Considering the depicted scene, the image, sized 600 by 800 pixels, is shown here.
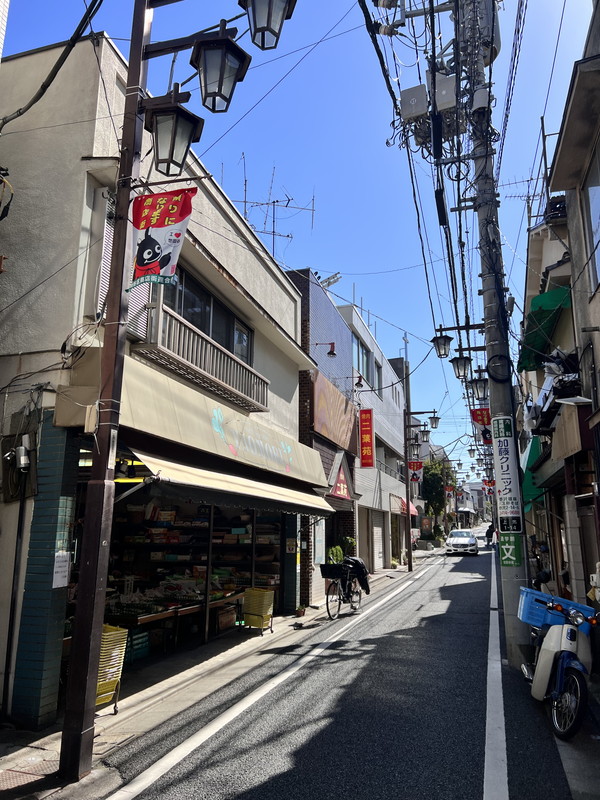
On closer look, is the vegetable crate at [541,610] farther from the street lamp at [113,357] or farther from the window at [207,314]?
the window at [207,314]

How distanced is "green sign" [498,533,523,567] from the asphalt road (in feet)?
5.34

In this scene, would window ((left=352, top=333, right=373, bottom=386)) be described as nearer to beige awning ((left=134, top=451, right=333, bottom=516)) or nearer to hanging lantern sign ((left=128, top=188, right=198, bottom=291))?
beige awning ((left=134, top=451, right=333, bottom=516))

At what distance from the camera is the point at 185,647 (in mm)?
10180

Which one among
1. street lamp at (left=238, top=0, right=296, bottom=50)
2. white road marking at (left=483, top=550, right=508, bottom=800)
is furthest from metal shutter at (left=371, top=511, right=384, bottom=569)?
street lamp at (left=238, top=0, right=296, bottom=50)

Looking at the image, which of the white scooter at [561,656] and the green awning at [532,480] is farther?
the green awning at [532,480]

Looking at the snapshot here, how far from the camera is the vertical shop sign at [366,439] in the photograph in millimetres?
22391

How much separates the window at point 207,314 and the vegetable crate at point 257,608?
5.26 metres

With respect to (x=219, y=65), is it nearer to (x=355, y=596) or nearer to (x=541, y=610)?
(x=541, y=610)

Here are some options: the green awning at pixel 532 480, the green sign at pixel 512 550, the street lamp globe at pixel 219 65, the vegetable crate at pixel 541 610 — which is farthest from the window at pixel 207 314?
the green awning at pixel 532 480

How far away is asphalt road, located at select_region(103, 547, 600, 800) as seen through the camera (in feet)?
15.0

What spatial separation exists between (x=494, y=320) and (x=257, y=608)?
741 cm

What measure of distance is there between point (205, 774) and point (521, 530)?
6438 millimetres

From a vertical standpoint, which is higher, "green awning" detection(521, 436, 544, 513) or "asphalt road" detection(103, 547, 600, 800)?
"green awning" detection(521, 436, 544, 513)

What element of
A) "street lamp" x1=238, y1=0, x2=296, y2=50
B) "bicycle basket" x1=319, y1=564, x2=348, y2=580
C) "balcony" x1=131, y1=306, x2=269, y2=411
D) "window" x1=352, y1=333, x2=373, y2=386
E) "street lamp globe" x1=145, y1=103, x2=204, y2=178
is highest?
"window" x1=352, y1=333, x2=373, y2=386
